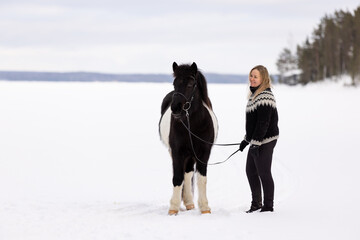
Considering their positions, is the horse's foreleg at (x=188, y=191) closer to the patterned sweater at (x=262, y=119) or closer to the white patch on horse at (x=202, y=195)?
the white patch on horse at (x=202, y=195)

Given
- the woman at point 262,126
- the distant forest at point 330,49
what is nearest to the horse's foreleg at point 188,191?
the woman at point 262,126

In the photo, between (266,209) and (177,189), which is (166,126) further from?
(266,209)

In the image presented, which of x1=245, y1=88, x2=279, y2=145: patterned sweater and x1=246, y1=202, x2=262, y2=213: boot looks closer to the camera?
x1=245, y1=88, x2=279, y2=145: patterned sweater

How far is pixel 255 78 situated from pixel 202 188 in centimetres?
179

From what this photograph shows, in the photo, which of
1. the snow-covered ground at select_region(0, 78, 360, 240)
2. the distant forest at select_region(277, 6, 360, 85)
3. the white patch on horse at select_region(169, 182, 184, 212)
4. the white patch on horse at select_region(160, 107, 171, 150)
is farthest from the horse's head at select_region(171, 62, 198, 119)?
the distant forest at select_region(277, 6, 360, 85)

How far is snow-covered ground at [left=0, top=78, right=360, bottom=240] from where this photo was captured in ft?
19.7

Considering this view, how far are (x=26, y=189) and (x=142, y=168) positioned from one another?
11.3 feet

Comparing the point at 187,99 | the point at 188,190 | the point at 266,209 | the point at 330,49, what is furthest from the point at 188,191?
the point at 330,49

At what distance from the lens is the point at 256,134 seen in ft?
20.3

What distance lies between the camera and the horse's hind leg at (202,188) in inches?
270

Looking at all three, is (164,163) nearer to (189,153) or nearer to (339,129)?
(189,153)

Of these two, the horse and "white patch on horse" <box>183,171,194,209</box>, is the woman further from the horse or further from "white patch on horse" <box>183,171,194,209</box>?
"white patch on horse" <box>183,171,194,209</box>

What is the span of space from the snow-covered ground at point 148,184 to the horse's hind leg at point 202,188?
0.52ft

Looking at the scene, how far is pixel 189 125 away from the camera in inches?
258
